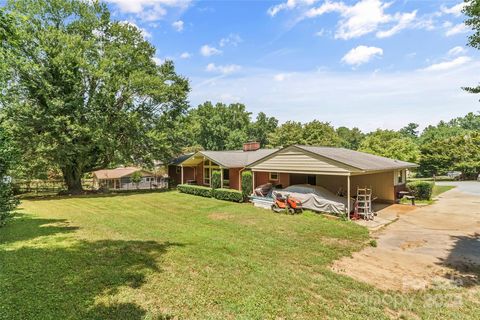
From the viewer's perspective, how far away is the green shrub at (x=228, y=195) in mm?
18375

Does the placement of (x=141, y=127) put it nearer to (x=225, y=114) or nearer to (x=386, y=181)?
(x=386, y=181)

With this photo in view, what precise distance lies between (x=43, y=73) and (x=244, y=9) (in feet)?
53.5

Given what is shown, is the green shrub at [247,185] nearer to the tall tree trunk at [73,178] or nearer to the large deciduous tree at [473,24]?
the large deciduous tree at [473,24]

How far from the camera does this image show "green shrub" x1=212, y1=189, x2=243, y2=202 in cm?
1838

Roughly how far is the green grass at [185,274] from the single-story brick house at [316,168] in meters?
3.49

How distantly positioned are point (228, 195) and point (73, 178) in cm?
1538

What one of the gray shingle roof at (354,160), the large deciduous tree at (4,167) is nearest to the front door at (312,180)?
the gray shingle roof at (354,160)

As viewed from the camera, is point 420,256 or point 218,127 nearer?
point 420,256

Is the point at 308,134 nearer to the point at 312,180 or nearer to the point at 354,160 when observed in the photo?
the point at 312,180

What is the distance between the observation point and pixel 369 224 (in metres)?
11.9

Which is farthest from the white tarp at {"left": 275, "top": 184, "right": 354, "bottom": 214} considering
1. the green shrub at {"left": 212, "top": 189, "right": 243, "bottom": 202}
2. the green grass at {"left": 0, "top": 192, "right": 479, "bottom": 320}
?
the green shrub at {"left": 212, "top": 189, "right": 243, "bottom": 202}

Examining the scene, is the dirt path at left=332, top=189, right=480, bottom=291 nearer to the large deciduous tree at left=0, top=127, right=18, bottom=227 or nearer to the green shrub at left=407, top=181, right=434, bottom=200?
the green shrub at left=407, top=181, right=434, bottom=200

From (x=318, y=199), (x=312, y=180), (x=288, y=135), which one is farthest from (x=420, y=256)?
(x=288, y=135)

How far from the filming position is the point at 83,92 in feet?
72.9
